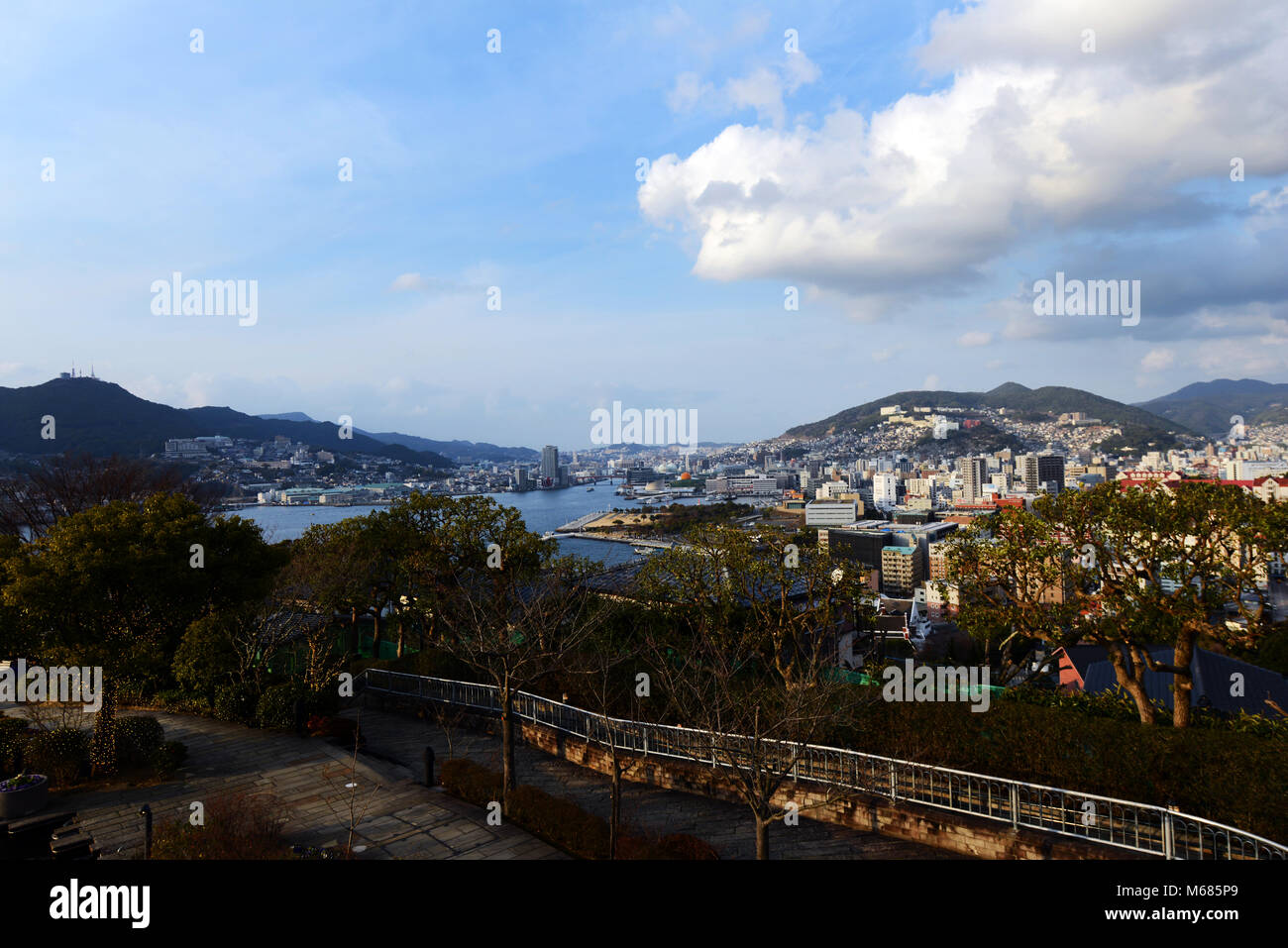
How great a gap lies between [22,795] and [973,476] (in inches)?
7746

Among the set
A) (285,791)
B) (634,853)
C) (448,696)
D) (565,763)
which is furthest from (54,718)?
(634,853)

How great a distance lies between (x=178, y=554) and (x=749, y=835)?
9082mm

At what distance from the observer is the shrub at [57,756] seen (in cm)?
865

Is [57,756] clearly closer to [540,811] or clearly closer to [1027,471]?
[540,811]

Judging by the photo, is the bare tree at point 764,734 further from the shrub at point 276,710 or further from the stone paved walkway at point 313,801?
the shrub at point 276,710

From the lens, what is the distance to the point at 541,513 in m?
131

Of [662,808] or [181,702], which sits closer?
[662,808]

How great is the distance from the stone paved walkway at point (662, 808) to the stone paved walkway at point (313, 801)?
0.91m

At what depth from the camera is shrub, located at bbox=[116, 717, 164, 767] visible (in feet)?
29.9

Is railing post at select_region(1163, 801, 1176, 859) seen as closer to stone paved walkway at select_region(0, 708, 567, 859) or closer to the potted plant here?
stone paved walkway at select_region(0, 708, 567, 859)

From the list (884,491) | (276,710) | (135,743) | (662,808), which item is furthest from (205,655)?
(884,491)

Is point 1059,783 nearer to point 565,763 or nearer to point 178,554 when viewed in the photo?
point 565,763

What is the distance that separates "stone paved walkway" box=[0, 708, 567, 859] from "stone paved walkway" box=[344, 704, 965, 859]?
2.97 ft

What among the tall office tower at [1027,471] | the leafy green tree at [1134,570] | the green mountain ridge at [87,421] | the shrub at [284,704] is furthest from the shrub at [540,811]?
the tall office tower at [1027,471]
